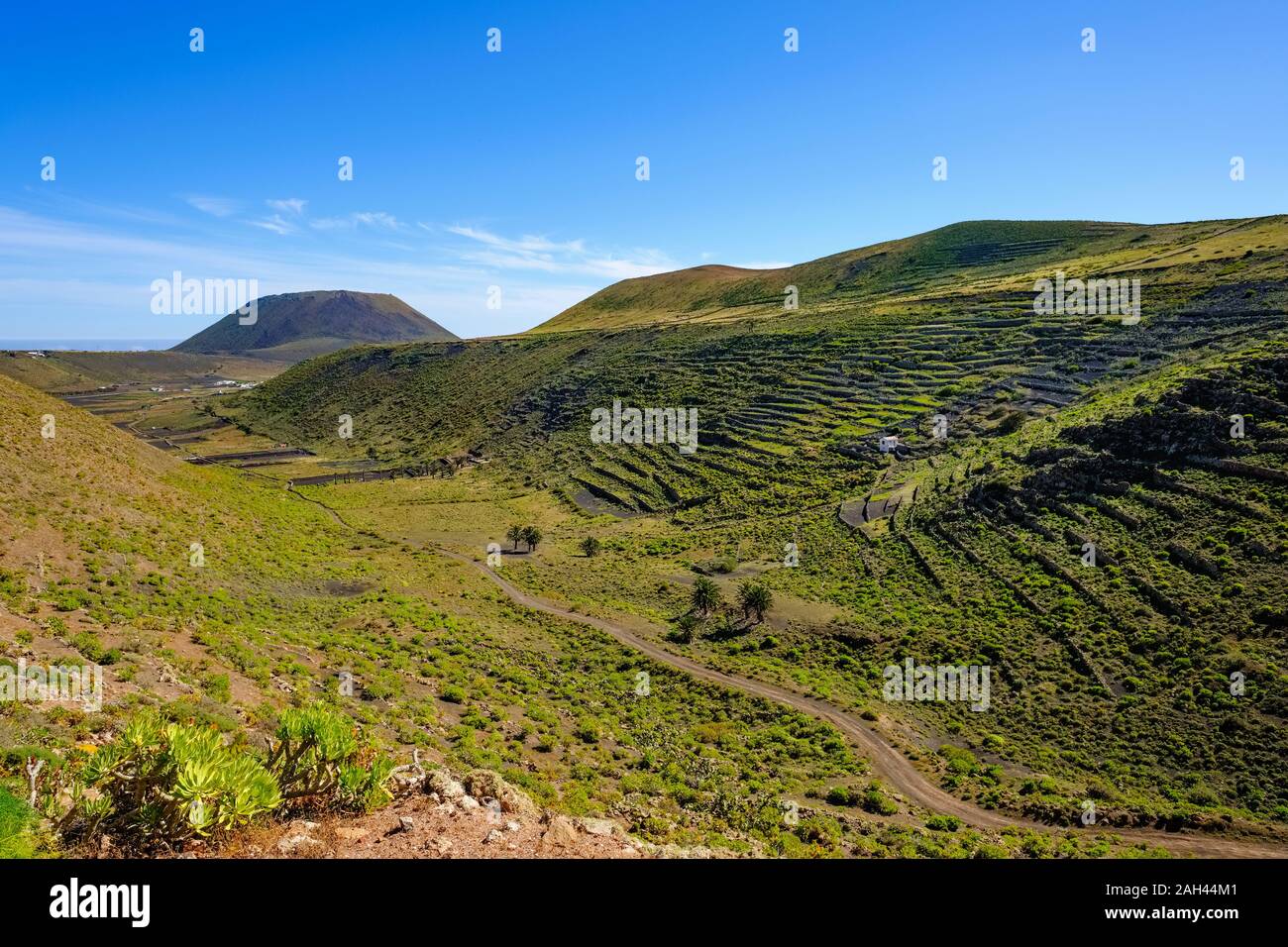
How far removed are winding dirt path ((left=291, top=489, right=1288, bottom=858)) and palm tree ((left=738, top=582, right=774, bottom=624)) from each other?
6524mm

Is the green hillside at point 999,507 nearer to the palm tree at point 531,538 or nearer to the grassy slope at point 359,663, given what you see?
the palm tree at point 531,538

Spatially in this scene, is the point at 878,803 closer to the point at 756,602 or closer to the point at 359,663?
the point at 756,602

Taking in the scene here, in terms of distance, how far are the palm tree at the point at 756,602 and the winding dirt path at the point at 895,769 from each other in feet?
21.4

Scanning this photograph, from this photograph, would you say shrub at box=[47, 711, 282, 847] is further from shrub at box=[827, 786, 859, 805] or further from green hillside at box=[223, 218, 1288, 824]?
green hillside at box=[223, 218, 1288, 824]

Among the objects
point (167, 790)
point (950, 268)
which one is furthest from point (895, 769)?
point (950, 268)

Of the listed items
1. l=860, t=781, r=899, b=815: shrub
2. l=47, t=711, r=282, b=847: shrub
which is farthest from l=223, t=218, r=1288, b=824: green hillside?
l=47, t=711, r=282, b=847: shrub

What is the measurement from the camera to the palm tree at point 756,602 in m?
37.1

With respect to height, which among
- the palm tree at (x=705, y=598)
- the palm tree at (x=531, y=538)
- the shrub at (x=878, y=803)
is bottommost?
the shrub at (x=878, y=803)

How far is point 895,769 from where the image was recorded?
22.4m

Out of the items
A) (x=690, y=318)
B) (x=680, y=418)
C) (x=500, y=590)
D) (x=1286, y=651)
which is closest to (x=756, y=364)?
(x=680, y=418)

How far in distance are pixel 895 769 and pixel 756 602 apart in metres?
15.2

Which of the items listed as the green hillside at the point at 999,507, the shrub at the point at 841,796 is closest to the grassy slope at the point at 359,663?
the shrub at the point at 841,796

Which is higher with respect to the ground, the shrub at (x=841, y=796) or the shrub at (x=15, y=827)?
the shrub at (x=15, y=827)
